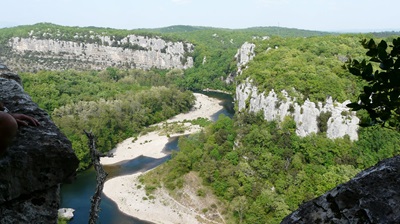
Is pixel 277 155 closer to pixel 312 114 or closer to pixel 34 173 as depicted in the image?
pixel 312 114

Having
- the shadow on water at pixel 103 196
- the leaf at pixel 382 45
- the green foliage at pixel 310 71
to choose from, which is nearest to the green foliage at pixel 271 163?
the green foliage at pixel 310 71

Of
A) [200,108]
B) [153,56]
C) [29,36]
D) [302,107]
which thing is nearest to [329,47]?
[302,107]

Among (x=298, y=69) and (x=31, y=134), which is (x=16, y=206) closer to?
(x=31, y=134)

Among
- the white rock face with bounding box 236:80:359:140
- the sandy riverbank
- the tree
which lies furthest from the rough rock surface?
the white rock face with bounding box 236:80:359:140

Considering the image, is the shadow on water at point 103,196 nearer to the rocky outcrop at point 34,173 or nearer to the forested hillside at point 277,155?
the forested hillside at point 277,155

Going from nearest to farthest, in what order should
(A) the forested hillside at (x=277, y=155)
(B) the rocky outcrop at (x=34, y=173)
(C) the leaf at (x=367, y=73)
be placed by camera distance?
(C) the leaf at (x=367, y=73)
(B) the rocky outcrop at (x=34, y=173)
(A) the forested hillside at (x=277, y=155)
